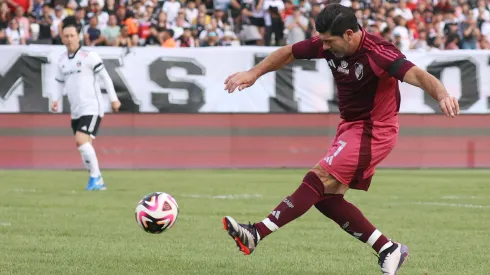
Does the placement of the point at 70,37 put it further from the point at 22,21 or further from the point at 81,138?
the point at 22,21

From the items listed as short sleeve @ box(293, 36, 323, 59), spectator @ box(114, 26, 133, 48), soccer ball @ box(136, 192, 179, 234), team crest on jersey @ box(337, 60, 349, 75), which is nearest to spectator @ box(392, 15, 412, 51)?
spectator @ box(114, 26, 133, 48)

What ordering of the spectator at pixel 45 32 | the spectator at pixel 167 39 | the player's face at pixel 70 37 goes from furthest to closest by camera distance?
the spectator at pixel 167 39
the spectator at pixel 45 32
the player's face at pixel 70 37

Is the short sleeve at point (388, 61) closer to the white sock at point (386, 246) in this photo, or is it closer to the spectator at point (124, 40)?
the white sock at point (386, 246)

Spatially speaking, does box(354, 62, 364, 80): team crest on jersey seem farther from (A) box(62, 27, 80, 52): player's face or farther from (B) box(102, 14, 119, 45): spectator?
(B) box(102, 14, 119, 45): spectator

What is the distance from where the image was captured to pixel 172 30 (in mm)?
23797

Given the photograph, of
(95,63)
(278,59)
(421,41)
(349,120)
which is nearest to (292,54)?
(278,59)

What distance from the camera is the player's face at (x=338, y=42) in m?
7.03

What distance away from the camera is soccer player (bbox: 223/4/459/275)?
7039 millimetres

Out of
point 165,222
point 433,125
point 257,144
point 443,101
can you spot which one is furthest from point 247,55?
point 443,101

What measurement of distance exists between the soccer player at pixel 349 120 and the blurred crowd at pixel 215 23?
15522mm

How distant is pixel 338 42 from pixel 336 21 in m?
0.16

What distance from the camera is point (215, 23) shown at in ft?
80.3

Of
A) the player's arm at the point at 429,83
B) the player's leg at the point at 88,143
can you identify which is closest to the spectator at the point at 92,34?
the player's leg at the point at 88,143

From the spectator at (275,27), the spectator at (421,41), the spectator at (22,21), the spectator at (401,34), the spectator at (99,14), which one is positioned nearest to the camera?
the spectator at (22,21)
